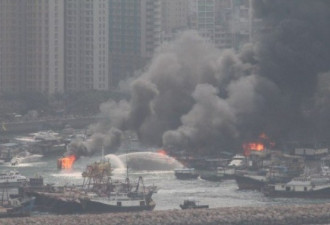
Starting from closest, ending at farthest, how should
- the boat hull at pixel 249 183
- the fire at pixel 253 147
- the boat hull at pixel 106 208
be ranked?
the boat hull at pixel 106 208 → the boat hull at pixel 249 183 → the fire at pixel 253 147

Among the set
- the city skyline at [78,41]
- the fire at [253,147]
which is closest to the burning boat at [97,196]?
the fire at [253,147]

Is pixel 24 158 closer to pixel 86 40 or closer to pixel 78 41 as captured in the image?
pixel 78 41

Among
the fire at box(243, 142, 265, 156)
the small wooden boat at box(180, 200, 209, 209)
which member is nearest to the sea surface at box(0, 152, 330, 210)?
the small wooden boat at box(180, 200, 209, 209)

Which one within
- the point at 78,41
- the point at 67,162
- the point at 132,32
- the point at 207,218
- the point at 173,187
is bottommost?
the point at 207,218

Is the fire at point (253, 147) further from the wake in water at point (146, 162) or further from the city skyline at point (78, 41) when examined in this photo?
the city skyline at point (78, 41)

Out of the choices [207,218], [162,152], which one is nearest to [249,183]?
[162,152]
